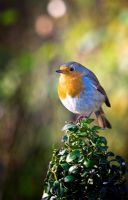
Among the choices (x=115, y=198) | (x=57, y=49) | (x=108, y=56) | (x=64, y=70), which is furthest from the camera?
(x=57, y=49)

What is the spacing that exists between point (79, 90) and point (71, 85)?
9 cm

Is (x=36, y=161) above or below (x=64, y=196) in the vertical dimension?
above

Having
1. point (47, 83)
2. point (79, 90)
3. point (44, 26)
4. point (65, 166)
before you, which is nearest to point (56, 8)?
point (44, 26)

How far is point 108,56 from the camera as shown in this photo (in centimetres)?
605

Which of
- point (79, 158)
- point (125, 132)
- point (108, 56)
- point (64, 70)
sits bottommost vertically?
point (79, 158)

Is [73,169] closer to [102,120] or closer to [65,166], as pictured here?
[65,166]

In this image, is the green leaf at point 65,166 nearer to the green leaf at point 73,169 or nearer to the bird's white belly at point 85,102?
the green leaf at point 73,169

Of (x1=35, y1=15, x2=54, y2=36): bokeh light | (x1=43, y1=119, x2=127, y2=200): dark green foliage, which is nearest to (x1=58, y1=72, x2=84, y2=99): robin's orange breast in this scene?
(x1=43, y1=119, x2=127, y2=200): dark green foliage

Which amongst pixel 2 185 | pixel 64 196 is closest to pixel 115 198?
pixel 64 196

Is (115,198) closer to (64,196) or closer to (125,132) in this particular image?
(64,196)

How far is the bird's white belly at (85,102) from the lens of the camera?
3.97 metres

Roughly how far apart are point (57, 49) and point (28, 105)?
635mm

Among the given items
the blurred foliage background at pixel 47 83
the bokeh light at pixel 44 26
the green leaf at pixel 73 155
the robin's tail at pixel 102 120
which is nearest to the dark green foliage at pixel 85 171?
the green leaf at pixel 73 155

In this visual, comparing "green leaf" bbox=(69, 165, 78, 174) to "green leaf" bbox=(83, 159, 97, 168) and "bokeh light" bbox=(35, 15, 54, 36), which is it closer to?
"green leaf" bbox=(83, 159, 97, 168)
